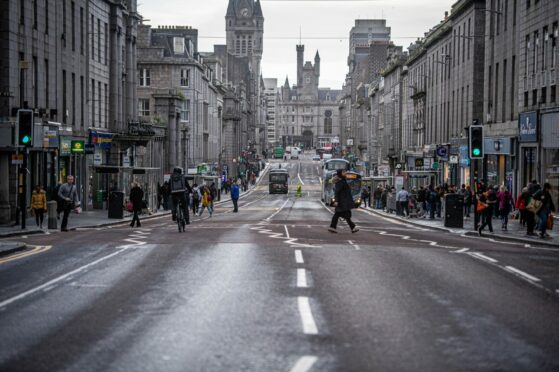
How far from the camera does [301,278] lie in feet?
48.9

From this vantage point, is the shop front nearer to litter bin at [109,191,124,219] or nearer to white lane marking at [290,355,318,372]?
litter bin at [109,191,124,219]

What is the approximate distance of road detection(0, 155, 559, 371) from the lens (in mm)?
9117

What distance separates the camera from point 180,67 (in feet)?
310

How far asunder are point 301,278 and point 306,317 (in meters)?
3.65

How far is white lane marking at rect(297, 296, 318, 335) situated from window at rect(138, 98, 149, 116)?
249 feet

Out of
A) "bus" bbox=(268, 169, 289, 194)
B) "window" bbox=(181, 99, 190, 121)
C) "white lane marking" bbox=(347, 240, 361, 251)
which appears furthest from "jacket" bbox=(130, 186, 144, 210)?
"bus" bbox=(268, 169, 289, 194)

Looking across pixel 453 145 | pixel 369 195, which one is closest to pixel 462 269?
pixel 453 145

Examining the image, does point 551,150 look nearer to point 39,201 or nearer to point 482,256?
point 482,256

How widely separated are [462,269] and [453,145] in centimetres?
4505

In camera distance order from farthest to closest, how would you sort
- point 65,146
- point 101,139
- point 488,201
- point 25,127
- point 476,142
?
point 101,139, point 65,146, point 476,142, point 488,201, point 25,127

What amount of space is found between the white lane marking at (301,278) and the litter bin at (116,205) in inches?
1030

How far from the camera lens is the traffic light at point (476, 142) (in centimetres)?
2978

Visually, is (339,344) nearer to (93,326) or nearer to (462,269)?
(93,326)

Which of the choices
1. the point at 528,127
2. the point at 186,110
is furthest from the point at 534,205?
the point at 186,110
